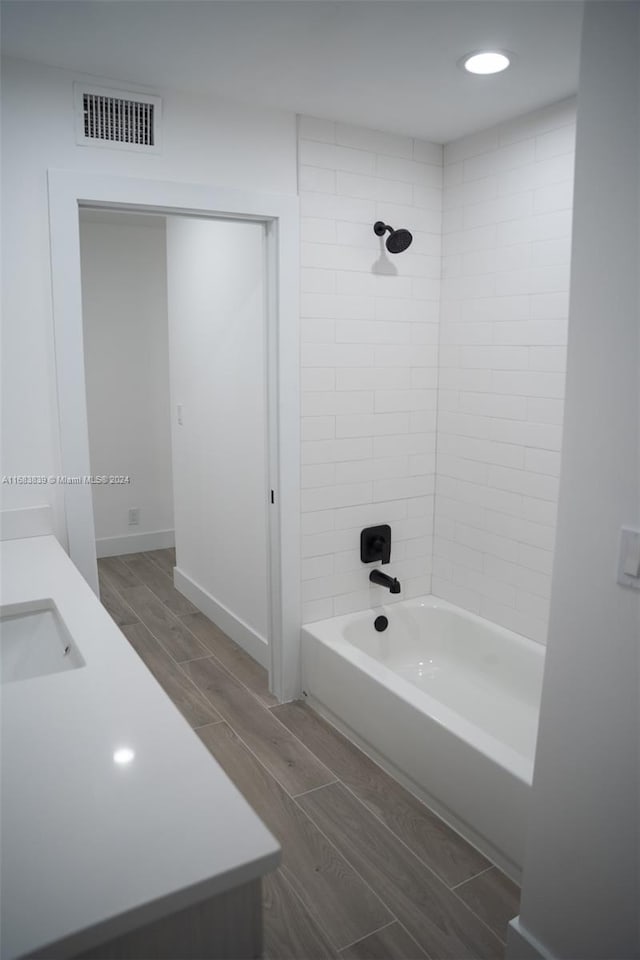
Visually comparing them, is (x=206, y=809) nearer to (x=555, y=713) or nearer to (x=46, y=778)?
(x=46, y=778)

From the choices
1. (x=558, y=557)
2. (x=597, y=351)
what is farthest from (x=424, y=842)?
(x=597, y=351)

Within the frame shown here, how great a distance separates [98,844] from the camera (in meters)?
0.98

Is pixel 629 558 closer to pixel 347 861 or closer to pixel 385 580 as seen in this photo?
pixel 347 861

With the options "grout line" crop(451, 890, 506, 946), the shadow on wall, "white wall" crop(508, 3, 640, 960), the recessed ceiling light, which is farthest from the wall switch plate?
the shadow on wall

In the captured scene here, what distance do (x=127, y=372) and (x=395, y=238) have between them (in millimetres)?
3029

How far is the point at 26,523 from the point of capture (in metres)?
2.50

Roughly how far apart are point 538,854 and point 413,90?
2452 millimetres

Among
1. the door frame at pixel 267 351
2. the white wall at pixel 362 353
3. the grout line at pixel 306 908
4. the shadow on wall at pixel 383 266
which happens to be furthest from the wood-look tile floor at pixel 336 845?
the shadow on wall at pixel 383 266

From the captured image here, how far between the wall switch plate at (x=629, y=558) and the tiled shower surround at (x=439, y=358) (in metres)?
1.42

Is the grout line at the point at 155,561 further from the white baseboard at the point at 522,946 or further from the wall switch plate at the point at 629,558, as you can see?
the wall switch plate at the point at 629,558

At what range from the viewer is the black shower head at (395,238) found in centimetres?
297

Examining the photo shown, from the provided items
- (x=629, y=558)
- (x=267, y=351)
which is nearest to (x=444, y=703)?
(x=267, y=351)

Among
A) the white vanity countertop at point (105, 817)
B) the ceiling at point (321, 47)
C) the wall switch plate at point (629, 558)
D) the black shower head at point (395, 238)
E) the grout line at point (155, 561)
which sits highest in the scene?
the ceiling at point (321, 47)

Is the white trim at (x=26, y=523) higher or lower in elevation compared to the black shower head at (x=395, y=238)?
lower
